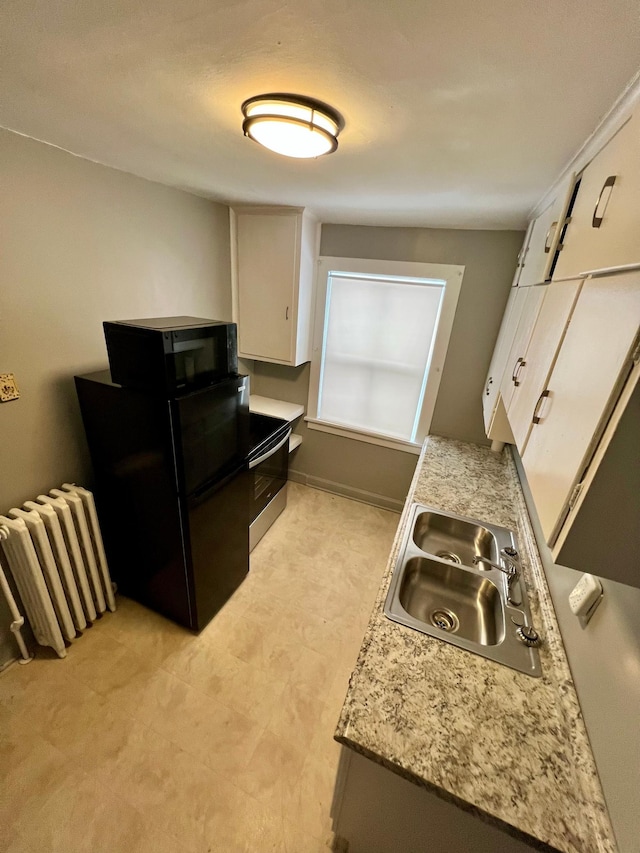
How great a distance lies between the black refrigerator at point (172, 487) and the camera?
146 cm

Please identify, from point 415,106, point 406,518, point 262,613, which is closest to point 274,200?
point 415,106

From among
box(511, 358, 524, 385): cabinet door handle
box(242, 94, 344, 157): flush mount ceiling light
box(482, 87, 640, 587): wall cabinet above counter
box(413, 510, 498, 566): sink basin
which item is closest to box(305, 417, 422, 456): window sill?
box(413, 510, 498, 566): sink basin

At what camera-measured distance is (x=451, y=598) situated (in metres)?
1.37

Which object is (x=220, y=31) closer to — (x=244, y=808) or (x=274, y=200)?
(x=274, y=200)

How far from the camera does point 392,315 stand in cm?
262

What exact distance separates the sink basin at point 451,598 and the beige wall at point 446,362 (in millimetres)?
1483

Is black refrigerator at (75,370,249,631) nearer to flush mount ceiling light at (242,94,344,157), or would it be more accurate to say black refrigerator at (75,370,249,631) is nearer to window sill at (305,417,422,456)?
flush mount ceiling light at (242,94,344,157)

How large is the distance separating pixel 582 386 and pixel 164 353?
4.49 feet

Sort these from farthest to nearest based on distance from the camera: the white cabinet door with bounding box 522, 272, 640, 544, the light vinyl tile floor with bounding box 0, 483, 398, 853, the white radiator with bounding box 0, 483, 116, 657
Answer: the white radiator with bounding box 0, 483, 116, 657
the light vinyl tile floor with bounding box 0, 483, 398, 853
the white cabinet door with bounding box 522, 272, 640, 544

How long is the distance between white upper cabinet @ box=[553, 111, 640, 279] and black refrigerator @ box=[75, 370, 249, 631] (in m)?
1.40

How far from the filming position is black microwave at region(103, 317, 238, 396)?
1342mm

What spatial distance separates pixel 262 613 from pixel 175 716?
0.64 metres

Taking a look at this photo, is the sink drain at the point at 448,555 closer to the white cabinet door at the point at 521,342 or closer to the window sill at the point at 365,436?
the white cabinet door at the point at 521,342

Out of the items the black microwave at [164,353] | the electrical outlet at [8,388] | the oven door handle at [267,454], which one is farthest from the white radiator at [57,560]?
the oven door handle at [267,454]
